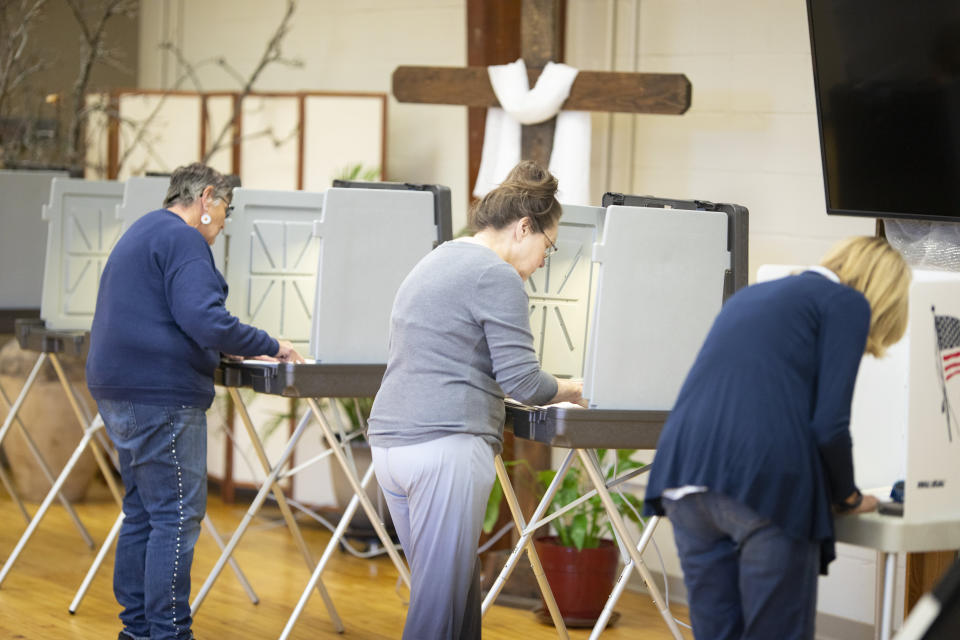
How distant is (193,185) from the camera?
11.6ft

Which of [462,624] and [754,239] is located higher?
[754,239]

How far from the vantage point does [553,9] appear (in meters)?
4.41

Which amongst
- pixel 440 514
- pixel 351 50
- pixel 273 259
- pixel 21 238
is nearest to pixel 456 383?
pixel 440 514

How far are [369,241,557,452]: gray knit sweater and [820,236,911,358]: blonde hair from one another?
0.70 m

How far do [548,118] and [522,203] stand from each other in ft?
5.35

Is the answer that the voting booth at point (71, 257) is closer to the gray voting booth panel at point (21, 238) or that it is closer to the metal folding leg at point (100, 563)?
the metal folding leg at point (100, 563)

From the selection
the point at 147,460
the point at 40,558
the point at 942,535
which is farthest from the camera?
the point at 40,558

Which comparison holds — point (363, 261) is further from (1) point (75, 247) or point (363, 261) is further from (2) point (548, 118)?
(1) point (75, 247)

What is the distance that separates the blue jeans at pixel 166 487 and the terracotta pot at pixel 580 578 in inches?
48.1

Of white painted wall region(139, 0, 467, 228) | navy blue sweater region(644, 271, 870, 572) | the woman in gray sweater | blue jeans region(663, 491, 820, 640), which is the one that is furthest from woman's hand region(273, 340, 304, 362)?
white painted wall region(139, 0, 467, 228)

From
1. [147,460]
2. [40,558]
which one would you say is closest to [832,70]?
[147,460]

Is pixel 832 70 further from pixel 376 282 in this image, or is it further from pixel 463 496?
pixel 463 496

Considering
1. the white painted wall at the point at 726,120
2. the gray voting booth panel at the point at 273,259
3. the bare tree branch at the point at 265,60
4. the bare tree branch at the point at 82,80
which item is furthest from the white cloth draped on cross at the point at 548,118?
the bare tree branch at the point at 82,80

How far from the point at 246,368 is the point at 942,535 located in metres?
1.95
